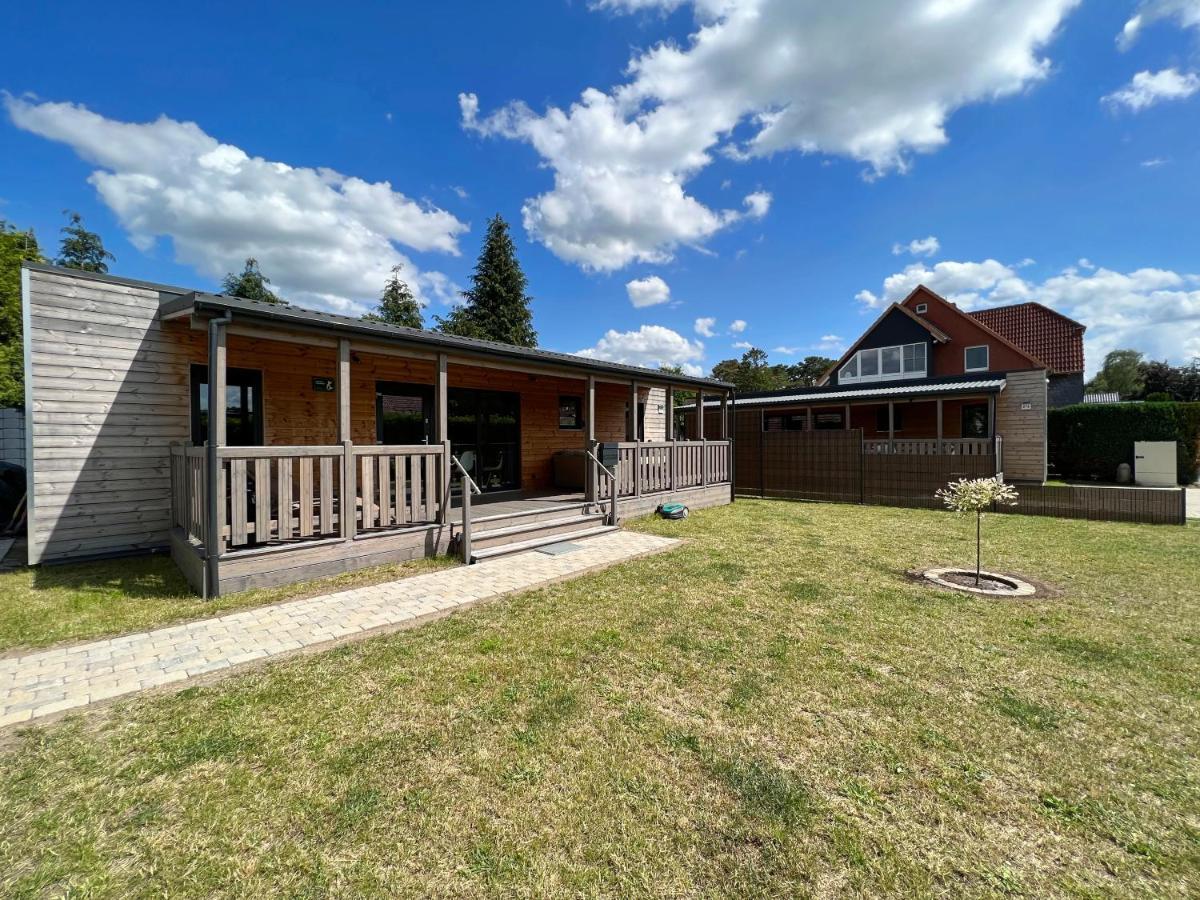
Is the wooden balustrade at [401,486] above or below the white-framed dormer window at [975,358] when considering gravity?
below

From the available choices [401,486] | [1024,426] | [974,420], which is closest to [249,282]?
[401,486]

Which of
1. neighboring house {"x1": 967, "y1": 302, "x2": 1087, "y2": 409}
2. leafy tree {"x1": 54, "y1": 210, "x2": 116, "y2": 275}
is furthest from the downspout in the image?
leafy tree {"x1": 54, "y1": 210, "x2": 116, "y2": 275}

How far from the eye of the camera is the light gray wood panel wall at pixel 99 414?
5.52 m

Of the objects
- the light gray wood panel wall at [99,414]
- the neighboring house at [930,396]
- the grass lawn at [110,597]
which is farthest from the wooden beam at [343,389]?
the neighboring house at [930,396]

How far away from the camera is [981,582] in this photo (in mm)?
5094

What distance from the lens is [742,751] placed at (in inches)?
91.0

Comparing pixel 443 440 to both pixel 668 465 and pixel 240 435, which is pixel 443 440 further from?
pixel 668 465

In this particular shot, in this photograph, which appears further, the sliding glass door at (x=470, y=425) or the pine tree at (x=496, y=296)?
the pine tree at (x=496, y=296)

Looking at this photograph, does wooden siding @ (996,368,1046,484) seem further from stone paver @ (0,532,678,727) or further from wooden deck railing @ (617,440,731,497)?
stone paver @ (0,532,678,727)

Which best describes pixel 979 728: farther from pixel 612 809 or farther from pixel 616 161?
pixel 616 161

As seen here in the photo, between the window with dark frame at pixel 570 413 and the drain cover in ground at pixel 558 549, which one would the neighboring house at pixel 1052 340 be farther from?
the drain cover in ground at pixel 558 549

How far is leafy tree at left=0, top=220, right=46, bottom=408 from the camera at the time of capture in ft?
35.0

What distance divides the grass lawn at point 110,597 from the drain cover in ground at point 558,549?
1427 millimetres

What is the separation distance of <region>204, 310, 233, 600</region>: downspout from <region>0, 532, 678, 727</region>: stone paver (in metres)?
0.63
